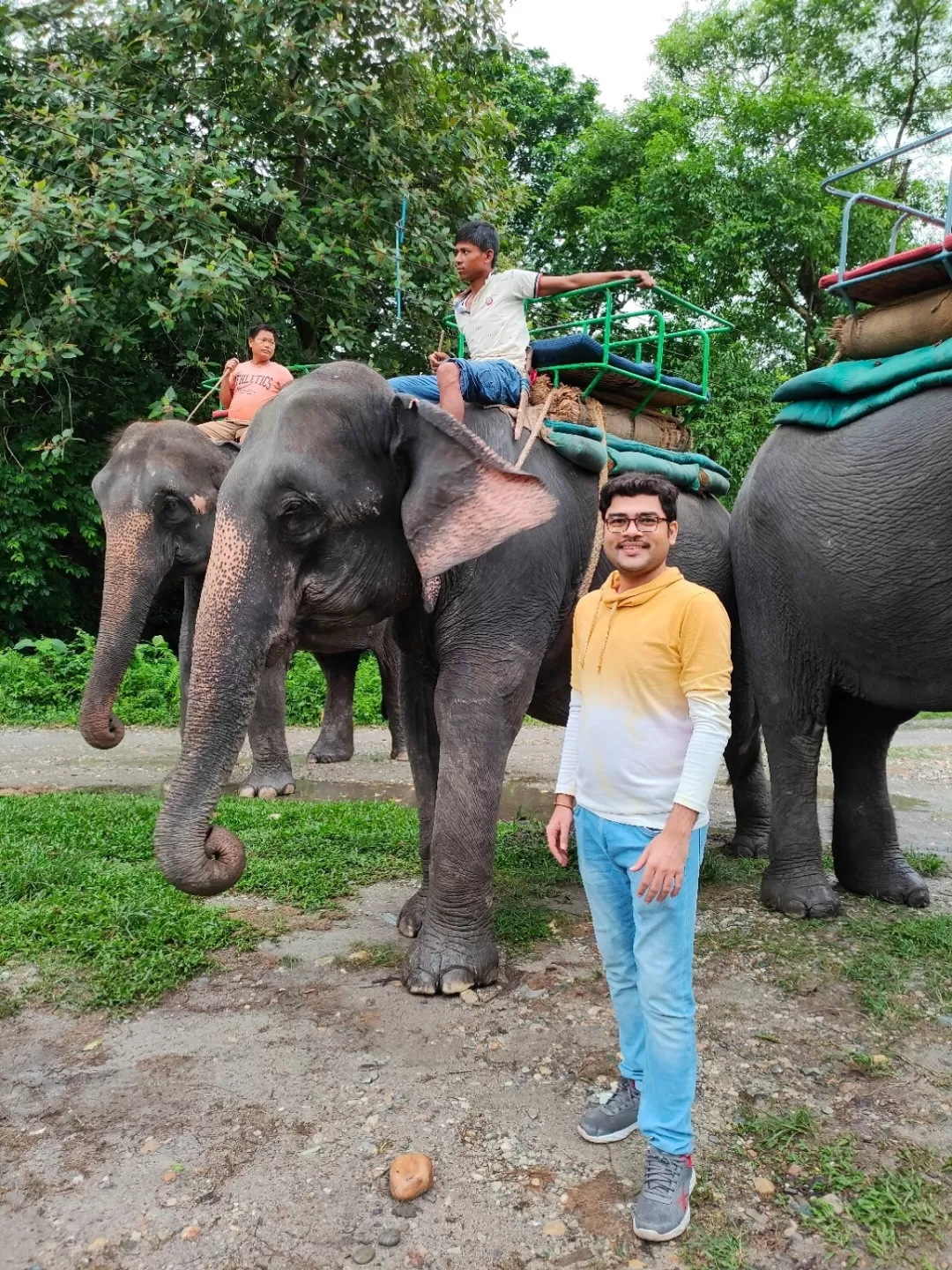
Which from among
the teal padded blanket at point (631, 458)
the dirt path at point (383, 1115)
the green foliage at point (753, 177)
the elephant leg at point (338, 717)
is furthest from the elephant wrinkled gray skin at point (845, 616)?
the green foliage at point (753, 177)

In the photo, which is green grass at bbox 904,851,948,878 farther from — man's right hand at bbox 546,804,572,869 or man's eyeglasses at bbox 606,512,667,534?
man's eyeglasses at bbox 606,512,667,534

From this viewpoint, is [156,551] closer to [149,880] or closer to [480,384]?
[149,880]

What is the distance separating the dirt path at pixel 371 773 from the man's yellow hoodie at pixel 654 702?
4260 millimetres

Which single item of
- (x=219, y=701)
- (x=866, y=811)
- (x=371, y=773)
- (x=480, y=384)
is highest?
(x=480, y=384)

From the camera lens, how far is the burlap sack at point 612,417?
4219 mm

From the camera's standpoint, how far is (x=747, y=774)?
18.6 ft

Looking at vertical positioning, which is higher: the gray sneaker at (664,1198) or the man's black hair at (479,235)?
the man's black hair at (479,235)

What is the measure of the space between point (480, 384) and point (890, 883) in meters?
3.00

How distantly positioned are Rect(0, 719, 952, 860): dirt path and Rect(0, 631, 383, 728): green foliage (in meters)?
0.43

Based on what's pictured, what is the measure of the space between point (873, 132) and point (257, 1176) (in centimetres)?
2061

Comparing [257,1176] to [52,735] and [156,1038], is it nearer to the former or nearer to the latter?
[156,1038]

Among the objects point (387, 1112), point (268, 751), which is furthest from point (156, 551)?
point (387, 1112)

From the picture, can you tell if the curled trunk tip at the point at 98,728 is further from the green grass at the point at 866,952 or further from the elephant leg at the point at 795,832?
the elephant leg at the point at 795,832

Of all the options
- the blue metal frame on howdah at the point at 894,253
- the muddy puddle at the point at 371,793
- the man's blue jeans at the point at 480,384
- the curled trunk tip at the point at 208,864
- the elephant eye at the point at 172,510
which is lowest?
the muddy puddle at the point at 371,793
